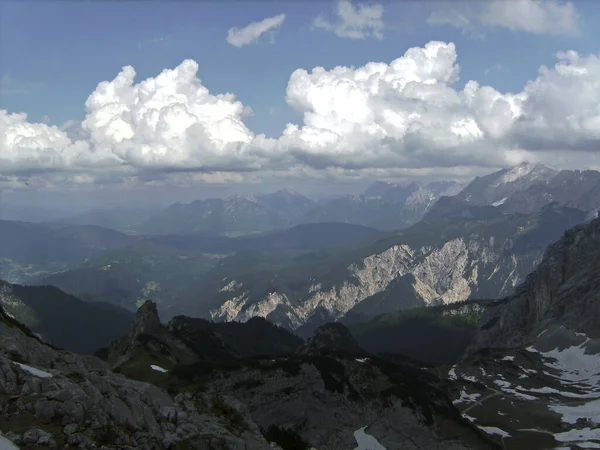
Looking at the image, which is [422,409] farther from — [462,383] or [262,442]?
[262,442]

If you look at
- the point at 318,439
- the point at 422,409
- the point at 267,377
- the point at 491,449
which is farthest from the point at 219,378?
the point at 491,449

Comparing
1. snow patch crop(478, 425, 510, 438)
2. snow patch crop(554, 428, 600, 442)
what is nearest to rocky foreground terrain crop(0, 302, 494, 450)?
snow patch crop(478, 425, 510, 438)

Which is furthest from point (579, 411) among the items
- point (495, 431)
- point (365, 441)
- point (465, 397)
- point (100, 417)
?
point (100, 417)

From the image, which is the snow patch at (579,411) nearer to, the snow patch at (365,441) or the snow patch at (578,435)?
the snow patch at (578,435)

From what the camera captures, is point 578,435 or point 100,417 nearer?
Result: point 100,417

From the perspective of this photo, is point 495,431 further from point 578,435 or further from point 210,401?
point 210,401

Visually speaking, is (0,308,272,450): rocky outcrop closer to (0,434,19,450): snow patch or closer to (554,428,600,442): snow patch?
(0,434,19,450): snow patch
